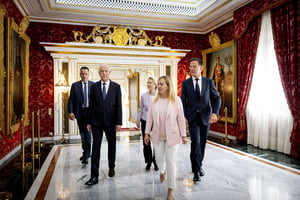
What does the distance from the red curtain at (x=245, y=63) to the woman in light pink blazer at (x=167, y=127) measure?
344 cm

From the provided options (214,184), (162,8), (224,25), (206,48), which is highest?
(162,8)

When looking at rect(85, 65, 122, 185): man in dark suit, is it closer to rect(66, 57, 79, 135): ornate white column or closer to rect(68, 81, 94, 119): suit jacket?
rect(68, 81, 94, 119): suit jacket

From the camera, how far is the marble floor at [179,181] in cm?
255

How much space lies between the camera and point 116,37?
651 centimetres

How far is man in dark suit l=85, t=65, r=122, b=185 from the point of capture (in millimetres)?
2898

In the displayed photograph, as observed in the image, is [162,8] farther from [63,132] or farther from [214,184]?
[214,184]

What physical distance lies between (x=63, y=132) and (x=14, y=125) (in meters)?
1.54

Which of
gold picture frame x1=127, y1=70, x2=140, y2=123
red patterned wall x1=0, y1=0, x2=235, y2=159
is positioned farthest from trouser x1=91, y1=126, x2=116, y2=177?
gold picture frame x1=127, y1=70, x2=140, y2=123

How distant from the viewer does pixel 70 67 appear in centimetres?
624

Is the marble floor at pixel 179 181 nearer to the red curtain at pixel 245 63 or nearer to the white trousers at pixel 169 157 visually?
the white trousers at pixel 169 157

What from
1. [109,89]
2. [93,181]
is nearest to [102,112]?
[109,89]

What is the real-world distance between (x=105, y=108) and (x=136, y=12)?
391 cm

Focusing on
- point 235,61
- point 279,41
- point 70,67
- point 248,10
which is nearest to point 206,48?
point 235,61

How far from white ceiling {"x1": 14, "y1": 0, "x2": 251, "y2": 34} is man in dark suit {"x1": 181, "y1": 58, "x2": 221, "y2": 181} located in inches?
121
